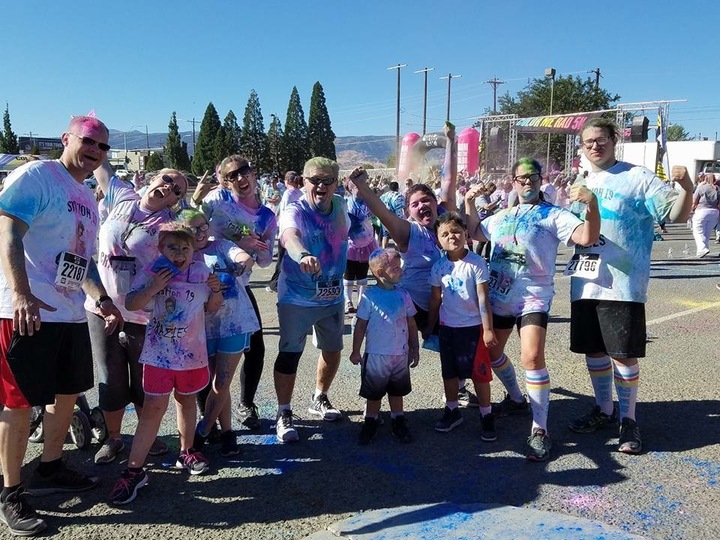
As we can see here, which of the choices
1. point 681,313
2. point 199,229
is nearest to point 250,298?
point 199,229

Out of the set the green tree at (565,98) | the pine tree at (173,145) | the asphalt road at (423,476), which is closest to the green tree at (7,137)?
the pine tree at (173,145)

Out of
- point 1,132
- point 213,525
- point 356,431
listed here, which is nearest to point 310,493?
point 213,525

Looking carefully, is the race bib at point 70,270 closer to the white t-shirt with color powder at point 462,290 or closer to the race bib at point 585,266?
the white t-shirt with color powder at point 462,290

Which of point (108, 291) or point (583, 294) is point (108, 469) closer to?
point (108, 291)

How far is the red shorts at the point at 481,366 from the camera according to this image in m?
4.13

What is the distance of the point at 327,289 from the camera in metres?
4.14

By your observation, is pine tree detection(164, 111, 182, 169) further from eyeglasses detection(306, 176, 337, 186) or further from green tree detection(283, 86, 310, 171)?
eyeglasses detection(306, 176, 337, 186)

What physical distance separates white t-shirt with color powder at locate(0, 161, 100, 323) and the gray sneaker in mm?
1016

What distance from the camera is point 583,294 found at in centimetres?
402

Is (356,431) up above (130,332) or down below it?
below

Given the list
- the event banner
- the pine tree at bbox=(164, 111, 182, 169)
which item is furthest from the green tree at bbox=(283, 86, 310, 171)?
the event banner

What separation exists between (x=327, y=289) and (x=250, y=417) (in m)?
1.11

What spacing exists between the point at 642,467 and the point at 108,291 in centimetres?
338

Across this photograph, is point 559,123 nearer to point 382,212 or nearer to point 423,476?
point 382,212
